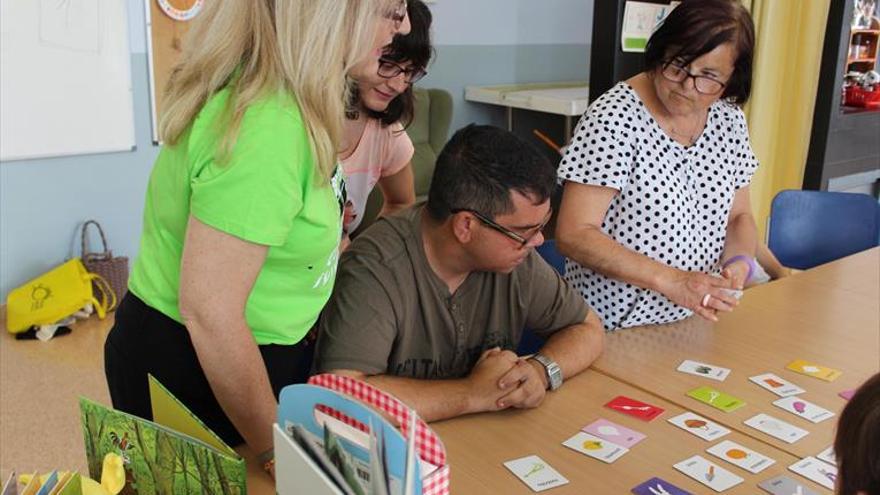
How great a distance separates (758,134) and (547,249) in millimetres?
2155

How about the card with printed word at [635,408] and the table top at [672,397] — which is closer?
the table top at [672,397]

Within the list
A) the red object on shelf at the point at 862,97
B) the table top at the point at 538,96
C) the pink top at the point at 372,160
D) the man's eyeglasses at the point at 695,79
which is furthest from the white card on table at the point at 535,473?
the red object on shelf at the point at 862,97

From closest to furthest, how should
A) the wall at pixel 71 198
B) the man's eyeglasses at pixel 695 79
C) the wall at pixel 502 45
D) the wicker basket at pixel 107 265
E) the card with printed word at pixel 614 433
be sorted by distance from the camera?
the card with printed word at pixel 614 433, the man's eyeglasses at pixel 695 79, the wall at pixel 71 198, the wicker basket at pixel 107 265, the wall at pixel 502 45

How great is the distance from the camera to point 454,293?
169cm

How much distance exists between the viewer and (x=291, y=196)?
1103mm

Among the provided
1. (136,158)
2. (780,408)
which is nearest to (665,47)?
(780,408)

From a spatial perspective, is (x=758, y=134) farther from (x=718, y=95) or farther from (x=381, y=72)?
(x=381, y=72)

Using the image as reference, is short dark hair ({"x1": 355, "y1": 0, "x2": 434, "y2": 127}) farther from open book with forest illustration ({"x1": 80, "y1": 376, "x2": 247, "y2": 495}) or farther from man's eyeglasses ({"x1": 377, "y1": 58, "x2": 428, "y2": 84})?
open book with forest illustration ({"x1": 80, "y1": 376, "x2": 247, "y2": 495})

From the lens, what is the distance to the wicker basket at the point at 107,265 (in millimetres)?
3799

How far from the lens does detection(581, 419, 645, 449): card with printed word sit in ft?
4.66

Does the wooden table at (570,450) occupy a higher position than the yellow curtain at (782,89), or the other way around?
the yellow curtain at (782,89)

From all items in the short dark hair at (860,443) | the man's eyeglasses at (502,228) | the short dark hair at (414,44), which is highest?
the short dark hair at (414,44)

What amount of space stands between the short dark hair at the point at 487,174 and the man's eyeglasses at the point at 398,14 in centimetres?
40

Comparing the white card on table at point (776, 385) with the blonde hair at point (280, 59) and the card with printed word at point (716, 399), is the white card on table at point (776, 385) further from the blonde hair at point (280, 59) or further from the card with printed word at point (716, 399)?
the blonde hair at point (280, 59)
